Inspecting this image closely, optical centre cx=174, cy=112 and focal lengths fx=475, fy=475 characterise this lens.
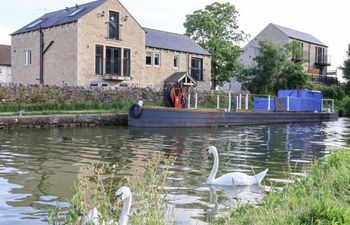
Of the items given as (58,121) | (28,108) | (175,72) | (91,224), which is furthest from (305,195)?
(175,72)

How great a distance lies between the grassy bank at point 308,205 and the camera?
4770 mm

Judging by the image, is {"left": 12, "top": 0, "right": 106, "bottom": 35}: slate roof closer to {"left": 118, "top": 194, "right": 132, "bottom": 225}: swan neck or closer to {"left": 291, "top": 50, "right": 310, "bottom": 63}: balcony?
{"left": 291, "top": 50, "right": 310, "bottom": 63}: balcony

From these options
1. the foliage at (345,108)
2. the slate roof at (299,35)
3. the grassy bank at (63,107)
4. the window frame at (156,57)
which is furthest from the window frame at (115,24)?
the slate roof at (299,35)

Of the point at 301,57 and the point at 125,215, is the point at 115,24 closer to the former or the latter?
the point at 301,57

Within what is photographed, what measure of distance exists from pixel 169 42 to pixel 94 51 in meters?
9.29

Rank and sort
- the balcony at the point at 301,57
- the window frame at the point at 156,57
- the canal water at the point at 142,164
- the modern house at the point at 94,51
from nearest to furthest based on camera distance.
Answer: the canal water at the point at 142,164 < the modern house at the point at 94,51 < the window frame at the point at 156,57 < the balcony at the point at 301,57

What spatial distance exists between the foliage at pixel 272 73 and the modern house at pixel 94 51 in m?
6.98

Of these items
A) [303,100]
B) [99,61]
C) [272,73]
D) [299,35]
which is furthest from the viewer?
[299,35]

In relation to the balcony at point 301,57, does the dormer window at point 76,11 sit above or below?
above

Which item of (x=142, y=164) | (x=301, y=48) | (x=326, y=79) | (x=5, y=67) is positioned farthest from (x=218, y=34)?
(x=142, y=164)

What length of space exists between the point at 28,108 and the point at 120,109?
6.08 metres

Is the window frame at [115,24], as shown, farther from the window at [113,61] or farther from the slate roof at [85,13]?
the slate roof at [85,13]

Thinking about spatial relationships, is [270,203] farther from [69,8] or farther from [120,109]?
[69,8]

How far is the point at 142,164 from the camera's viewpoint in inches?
470
